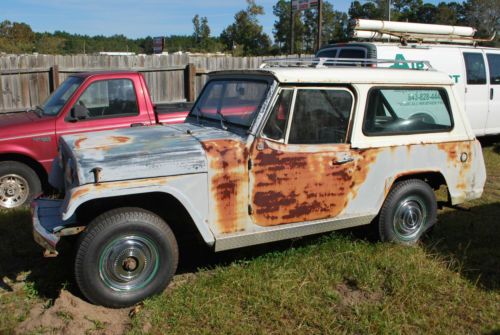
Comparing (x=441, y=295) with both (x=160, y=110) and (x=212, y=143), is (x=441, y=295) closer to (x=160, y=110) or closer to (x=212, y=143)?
(x=212, y=143)

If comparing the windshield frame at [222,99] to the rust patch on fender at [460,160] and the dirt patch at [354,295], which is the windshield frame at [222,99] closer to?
the dirt patch at [354,295]

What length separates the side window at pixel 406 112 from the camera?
4578 mm

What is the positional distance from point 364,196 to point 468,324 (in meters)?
1.42

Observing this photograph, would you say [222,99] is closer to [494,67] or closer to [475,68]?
[475,68]

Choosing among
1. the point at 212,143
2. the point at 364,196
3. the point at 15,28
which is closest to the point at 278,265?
the point at 364,196

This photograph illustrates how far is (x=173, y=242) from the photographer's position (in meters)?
3.79

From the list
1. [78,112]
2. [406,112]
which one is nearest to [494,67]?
[406,112]

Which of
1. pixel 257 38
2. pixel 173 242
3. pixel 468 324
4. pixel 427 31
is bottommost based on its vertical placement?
pixel 468 324

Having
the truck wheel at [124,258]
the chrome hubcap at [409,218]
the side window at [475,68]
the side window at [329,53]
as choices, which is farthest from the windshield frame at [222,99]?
the side window at [475,68]

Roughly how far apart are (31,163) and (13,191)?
0.44 meters

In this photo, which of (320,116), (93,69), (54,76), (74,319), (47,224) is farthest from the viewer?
(93,69)

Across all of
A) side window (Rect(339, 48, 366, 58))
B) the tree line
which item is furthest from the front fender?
the tree line

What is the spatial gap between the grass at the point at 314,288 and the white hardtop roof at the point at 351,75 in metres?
1.62

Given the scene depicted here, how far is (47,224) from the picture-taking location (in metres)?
3.82
